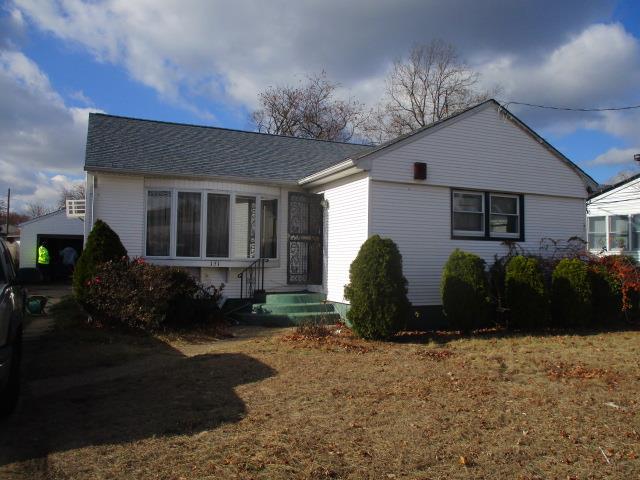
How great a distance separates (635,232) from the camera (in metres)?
19.6

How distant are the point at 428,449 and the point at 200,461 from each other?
73.0 inches

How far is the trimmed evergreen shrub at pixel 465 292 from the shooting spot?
10.5 m

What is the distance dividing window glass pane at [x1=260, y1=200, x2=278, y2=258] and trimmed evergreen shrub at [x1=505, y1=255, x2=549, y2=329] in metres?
5.56

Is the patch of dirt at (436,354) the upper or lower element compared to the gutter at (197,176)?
lower

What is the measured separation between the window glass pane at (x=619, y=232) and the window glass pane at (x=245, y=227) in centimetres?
1370

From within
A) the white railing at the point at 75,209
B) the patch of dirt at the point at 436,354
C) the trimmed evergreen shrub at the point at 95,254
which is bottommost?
the patch of dirt at the point at 436,354

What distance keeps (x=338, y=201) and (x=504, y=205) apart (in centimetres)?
391

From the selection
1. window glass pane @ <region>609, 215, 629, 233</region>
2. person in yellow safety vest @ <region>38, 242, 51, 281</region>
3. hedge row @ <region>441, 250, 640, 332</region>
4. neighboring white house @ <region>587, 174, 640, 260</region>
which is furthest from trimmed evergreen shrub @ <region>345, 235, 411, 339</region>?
person in yellow safety vest @ <region>38, 242, 51, 281</region>

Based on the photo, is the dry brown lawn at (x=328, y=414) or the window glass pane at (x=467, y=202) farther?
the window glass pane at (x=467, y=202)

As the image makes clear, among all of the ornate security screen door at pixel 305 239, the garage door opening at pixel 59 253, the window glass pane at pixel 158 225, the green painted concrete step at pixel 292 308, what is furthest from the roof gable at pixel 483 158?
the garage door opening at pixel 59 253

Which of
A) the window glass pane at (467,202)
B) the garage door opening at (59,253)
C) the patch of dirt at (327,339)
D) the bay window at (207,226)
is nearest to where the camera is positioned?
the patch of dirt at (327,339)

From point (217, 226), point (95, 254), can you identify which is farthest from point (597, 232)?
point (95, 254)

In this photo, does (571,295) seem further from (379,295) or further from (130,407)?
(130,407)

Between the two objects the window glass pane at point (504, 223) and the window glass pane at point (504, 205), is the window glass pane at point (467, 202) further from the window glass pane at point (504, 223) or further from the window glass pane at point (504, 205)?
the window glass pane at point (504, 223)
